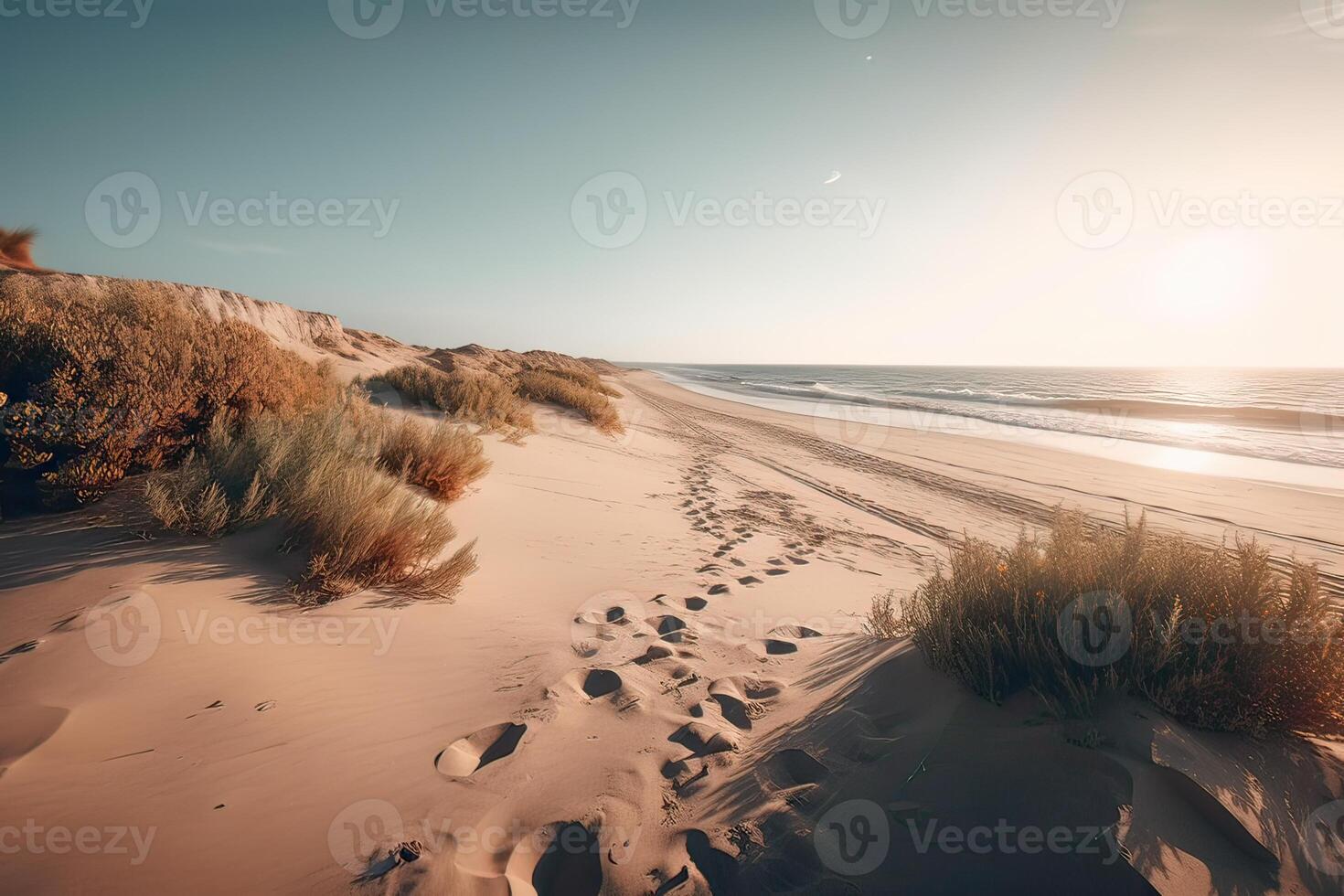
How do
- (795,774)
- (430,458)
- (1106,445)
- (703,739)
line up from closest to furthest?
(795,774) < (703,739) < (430,458) < (1106,445)

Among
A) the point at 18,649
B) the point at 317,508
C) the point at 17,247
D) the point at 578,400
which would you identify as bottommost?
the point at 18,649

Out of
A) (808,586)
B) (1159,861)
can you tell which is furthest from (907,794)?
(808,586)

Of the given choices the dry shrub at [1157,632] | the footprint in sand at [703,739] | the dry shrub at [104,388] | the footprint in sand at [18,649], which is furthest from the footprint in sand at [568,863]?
the dry shrub at [104,388]

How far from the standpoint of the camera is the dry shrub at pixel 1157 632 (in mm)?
1850

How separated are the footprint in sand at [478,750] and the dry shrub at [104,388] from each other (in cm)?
308

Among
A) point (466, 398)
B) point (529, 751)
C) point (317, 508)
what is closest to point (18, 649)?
point (317, 508)

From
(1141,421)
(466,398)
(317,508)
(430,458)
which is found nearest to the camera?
(317,508)

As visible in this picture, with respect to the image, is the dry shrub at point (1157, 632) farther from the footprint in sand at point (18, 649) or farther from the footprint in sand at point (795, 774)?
the footprint in sand at point (18, 649)

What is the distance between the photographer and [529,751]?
2.30m

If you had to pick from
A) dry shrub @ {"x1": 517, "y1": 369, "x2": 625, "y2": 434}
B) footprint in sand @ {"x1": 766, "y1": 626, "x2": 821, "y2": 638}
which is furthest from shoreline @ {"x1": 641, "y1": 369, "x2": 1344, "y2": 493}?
footprint in sand @ {"x1": 766, "y1": 626, "x2": 821, "y2": 638}

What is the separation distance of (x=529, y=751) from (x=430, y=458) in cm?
383

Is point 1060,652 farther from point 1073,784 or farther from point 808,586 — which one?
point 808,586

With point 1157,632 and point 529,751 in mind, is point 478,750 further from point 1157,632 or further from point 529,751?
point 1157,632

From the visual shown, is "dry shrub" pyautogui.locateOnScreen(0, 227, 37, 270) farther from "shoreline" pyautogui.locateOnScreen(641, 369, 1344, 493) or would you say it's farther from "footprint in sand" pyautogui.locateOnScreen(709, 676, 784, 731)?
"shoreline" pyautogui.locateOnScreen(641, 369, 1344, 493)
